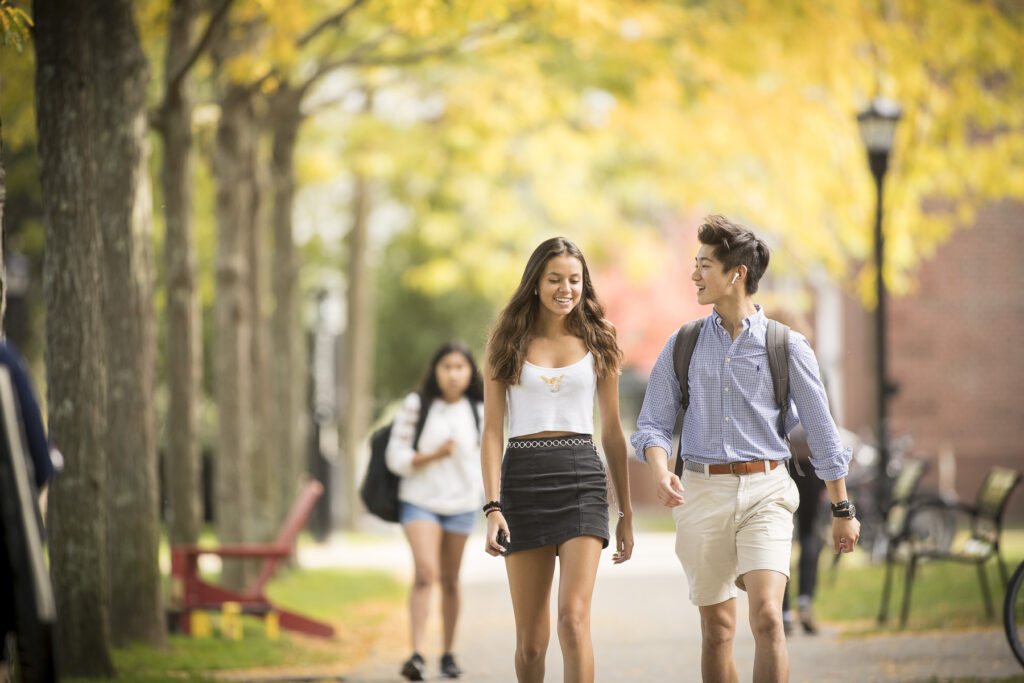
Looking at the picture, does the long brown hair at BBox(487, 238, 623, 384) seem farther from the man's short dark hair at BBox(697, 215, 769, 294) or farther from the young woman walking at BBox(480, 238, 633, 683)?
the man's short dark hair at BBox(697, 215, 769, 294)

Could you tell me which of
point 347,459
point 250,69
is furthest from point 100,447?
point 347,459

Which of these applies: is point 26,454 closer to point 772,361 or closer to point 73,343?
point 772,361

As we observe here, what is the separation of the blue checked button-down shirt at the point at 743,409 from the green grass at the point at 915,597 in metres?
4.87

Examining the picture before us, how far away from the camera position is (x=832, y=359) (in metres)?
27.8

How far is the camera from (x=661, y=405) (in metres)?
5.81

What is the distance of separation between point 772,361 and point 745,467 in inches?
17.0

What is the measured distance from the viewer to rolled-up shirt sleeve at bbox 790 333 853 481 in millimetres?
5578

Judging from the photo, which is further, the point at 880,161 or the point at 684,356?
the point at 880,161

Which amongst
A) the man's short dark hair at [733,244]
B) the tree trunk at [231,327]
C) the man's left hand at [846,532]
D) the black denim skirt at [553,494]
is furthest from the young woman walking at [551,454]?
the tree trunk at [231,327]

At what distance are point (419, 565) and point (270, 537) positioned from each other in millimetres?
7066

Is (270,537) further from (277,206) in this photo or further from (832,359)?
(832,359)

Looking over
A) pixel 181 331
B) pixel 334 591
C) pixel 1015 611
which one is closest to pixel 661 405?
pixel 1015 611

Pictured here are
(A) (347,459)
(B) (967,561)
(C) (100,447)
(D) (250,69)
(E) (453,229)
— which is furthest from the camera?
(A) (347,459)

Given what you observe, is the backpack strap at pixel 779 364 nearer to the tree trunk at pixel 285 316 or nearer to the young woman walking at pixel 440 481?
the young woman walking at pixel 440 481
